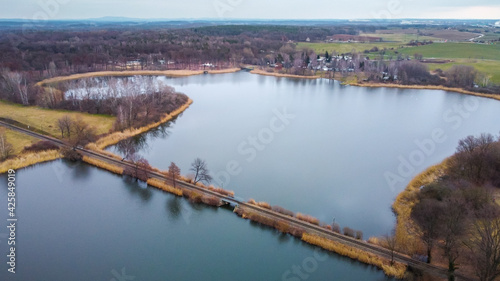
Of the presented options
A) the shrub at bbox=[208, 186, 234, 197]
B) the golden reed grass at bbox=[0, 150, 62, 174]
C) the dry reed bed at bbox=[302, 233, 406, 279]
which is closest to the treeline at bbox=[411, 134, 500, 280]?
the dry reed bed at bbox=[302, 233, 406, 279]

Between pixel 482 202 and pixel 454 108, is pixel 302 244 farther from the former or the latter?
pixel 454 108

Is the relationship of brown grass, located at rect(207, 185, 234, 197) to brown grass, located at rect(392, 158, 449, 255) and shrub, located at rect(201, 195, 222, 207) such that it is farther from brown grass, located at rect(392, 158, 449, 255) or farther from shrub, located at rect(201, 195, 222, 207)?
brown grass, located at rect(392, 158, 449, 255)

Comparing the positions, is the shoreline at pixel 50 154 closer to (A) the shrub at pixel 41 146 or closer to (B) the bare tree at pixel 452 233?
(A) the shrub at pixel 41 146

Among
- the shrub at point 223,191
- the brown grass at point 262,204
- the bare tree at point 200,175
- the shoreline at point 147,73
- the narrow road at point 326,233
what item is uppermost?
the shoreline at point 147,73

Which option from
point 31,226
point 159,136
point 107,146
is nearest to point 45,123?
point 107,146

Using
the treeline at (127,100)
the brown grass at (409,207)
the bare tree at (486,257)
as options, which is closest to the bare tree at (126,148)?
the treeline at (127,100)

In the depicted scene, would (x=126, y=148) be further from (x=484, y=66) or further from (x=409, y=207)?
(x=484, y=66)
